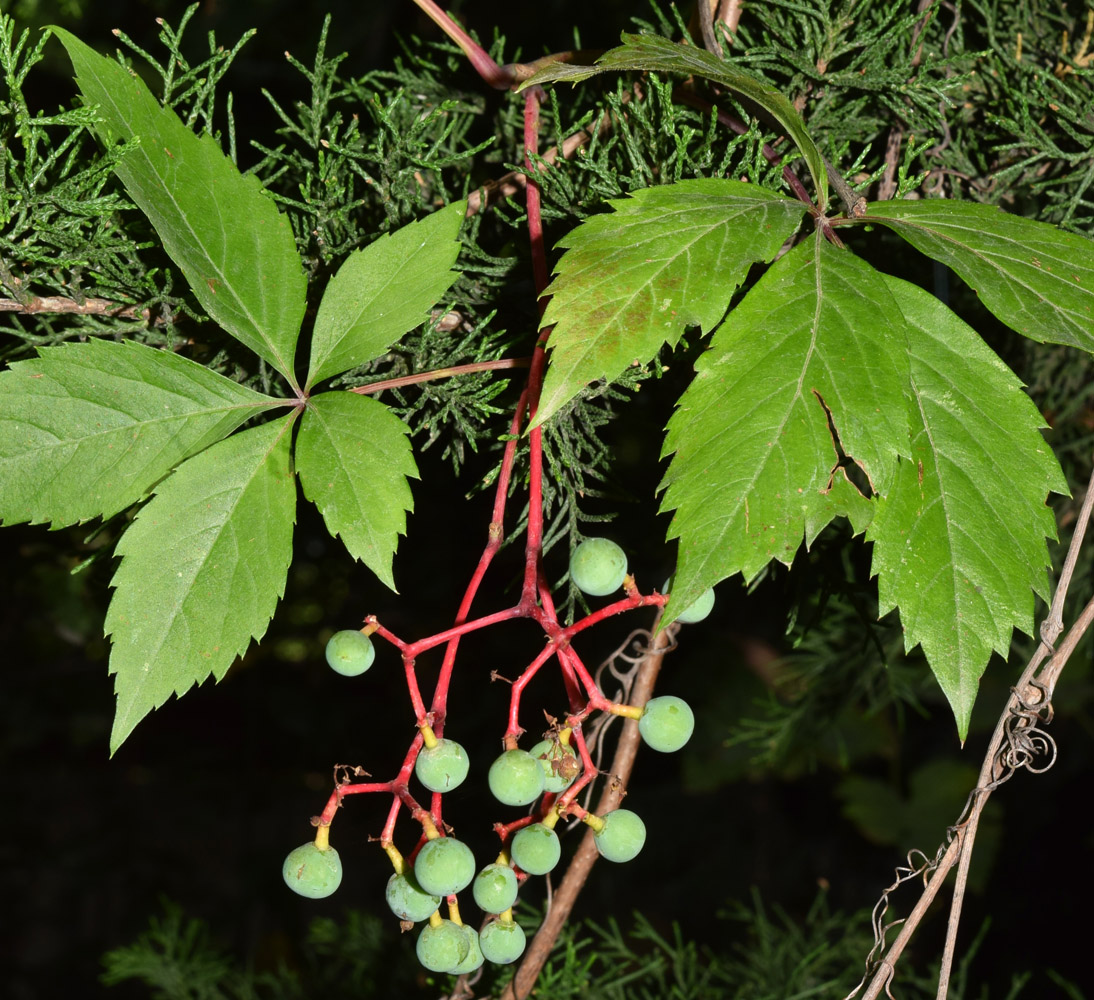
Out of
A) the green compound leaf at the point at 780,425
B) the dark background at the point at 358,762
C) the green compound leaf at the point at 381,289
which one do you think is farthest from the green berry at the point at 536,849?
the dark background at the point at 358,762

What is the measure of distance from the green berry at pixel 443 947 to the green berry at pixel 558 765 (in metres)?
0.15

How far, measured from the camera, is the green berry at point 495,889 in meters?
0.73

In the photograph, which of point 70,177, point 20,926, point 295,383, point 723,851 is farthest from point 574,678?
point 20,926

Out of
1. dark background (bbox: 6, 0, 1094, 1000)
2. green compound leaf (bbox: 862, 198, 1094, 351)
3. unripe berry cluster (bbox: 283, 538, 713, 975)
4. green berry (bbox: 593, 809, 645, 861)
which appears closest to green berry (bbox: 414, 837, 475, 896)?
unripe berry cluster (bbox: 283, 538, 713, 975)

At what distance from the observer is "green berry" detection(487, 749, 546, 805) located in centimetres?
68

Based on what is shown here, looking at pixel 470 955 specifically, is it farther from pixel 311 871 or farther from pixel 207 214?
pixel 207 214

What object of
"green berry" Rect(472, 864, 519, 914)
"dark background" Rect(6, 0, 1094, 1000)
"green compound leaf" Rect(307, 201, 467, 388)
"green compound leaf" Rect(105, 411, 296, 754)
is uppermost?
"green compound leaf" Rect(307, 201, 467, 388)

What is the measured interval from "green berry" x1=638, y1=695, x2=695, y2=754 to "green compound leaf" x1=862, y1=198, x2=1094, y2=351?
15.6 inches

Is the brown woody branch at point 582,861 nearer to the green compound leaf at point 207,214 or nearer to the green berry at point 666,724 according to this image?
the green berry at point 666,724

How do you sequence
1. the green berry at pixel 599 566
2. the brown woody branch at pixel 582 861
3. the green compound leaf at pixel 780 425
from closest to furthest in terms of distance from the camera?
1. the green compound leaf at pixel 780 425
2. the green berry at pixel 599 566
3. the brown woody branch at pixel 582 861

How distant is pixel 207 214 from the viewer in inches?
29.9

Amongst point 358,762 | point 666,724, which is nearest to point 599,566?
point 666,724

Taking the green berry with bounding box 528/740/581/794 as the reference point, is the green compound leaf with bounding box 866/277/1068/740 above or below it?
above

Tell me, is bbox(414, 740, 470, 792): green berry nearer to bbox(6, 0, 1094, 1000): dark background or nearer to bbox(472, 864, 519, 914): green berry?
bbox(472, 864, 519, 914): green berry
